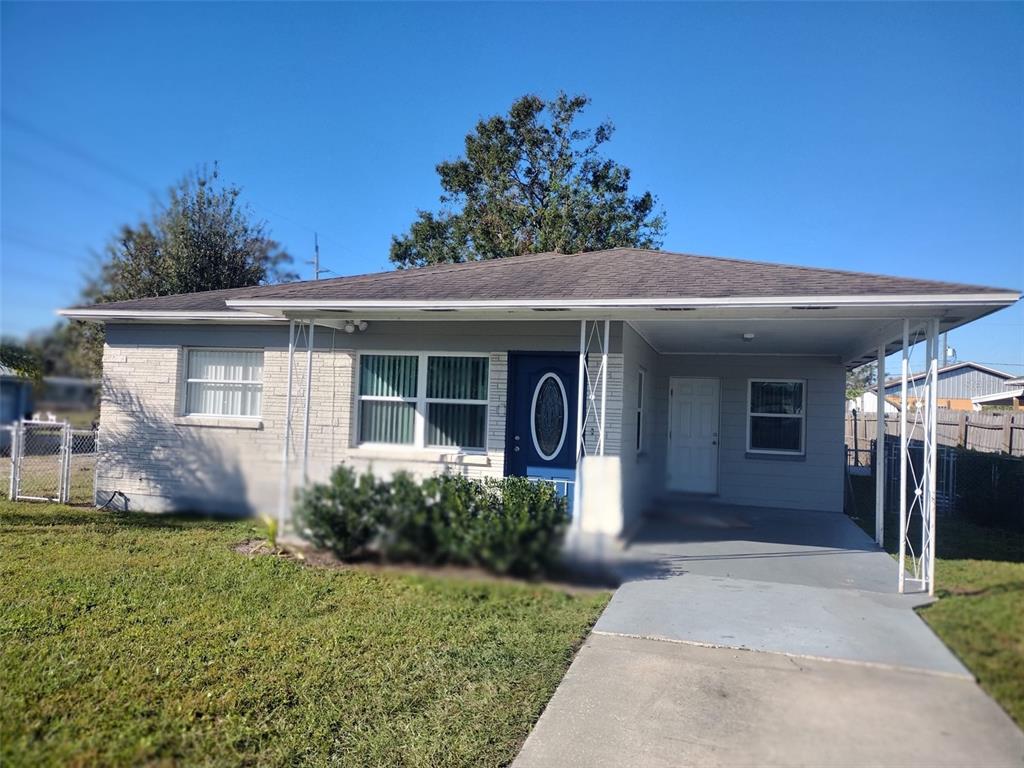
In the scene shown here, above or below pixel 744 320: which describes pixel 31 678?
below

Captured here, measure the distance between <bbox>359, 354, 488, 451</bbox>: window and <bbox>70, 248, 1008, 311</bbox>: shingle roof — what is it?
22 centimetres

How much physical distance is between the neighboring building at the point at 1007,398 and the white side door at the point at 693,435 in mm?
736

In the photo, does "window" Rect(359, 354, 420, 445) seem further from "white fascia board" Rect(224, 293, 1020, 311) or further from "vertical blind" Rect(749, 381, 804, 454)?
"vertical blind" Rect(749, 381, 804, 454)

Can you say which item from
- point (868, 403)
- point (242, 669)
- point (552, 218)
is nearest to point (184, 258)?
point (242, 669)

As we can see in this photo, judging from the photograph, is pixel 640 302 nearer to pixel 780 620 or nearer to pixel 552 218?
pixel 780 620

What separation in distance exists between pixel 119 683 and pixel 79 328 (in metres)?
3.85

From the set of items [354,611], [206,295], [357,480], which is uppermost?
[206,295]

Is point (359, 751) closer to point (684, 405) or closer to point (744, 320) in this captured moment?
point (684, 405)

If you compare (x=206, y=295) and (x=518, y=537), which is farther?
(x=206, y=295)

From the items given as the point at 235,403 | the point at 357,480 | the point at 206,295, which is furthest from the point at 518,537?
the point at 206,295

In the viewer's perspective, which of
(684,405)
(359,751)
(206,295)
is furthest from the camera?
(359,751)

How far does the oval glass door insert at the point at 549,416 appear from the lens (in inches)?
69.5

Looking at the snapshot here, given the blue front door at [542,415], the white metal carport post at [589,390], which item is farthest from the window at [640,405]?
the blue front door at [542,415]

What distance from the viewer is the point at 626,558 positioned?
1296mm
